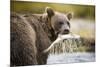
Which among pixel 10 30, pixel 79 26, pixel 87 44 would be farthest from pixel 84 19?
pixel 10 30

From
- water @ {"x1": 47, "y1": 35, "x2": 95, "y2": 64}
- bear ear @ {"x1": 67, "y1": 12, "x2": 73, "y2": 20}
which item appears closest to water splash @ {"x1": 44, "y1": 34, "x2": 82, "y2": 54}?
water @ {"x1": 47, "y1": 35, "x2": 95, "y2": 64}

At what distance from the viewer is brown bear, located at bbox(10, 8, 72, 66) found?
219 cm

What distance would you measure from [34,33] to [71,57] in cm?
61

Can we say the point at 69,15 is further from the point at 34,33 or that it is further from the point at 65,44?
the point at 34,33

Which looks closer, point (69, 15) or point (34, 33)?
point (34, 33)

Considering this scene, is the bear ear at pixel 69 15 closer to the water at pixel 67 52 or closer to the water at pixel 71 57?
the water at pixel 67 52

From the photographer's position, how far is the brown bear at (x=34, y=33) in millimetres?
2189

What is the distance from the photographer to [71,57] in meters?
2.47

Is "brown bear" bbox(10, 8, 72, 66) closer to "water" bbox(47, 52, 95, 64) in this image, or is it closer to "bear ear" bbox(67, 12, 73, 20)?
"bear ear" bbox(67, 12, 73, 20)

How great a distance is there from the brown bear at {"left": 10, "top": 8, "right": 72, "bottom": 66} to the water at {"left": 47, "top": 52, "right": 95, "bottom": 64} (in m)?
0.10

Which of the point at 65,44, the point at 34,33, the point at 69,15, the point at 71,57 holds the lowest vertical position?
the point at 71,57

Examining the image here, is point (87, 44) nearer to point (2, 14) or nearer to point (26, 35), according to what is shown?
point (26, 35)

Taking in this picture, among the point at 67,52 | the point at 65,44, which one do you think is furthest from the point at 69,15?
the point at 67,52

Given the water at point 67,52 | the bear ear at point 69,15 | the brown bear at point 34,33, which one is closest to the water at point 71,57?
the water at point 67,52
